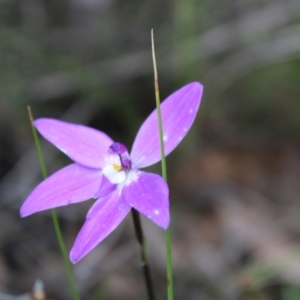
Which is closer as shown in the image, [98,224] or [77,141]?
[98,224]

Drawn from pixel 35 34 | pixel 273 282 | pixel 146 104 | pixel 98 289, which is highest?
pixel 35 34

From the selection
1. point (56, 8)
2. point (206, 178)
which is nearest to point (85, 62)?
point (56, 8)

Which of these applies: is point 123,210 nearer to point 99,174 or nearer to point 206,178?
point 99,174

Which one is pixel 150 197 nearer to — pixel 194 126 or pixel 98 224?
pixel 98 224

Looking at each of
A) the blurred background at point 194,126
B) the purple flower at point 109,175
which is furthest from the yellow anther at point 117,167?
the blurred background at point 194,126

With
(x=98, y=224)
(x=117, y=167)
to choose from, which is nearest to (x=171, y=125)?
(x=117, y=167)

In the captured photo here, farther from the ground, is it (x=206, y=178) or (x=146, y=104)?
(x=146, y=104)

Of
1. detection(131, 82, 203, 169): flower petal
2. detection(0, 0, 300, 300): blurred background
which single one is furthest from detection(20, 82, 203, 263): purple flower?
detection(0, 0, 300, 300): blurred background
